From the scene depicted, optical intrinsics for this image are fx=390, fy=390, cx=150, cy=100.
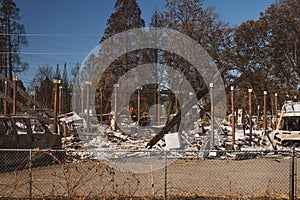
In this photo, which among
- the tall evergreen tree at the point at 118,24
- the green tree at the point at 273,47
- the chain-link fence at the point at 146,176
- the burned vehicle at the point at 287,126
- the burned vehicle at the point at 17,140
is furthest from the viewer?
the green tree at the point at 273,47

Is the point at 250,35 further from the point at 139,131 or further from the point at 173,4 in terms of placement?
the point at 139,131

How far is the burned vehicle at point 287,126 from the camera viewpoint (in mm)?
16188

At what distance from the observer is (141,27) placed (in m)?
32.3

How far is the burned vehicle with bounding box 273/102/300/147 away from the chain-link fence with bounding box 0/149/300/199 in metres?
1.40

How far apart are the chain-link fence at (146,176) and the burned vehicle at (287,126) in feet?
4.60

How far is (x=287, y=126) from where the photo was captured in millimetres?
17125

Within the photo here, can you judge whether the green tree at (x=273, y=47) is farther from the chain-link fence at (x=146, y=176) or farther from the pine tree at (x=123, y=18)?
the chain-link fence at (x=146, y=176)

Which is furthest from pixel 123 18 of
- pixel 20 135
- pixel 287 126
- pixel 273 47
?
pixel 20 135

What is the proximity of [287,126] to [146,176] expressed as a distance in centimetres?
902

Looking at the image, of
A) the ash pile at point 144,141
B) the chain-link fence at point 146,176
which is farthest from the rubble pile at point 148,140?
the chain-link fence at point 146,176

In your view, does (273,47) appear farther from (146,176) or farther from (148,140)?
(146,176)

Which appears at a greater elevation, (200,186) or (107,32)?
(107,32)

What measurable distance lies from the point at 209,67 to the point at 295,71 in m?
7.99

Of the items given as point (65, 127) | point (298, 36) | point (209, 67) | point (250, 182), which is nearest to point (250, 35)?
point (298, 36)
